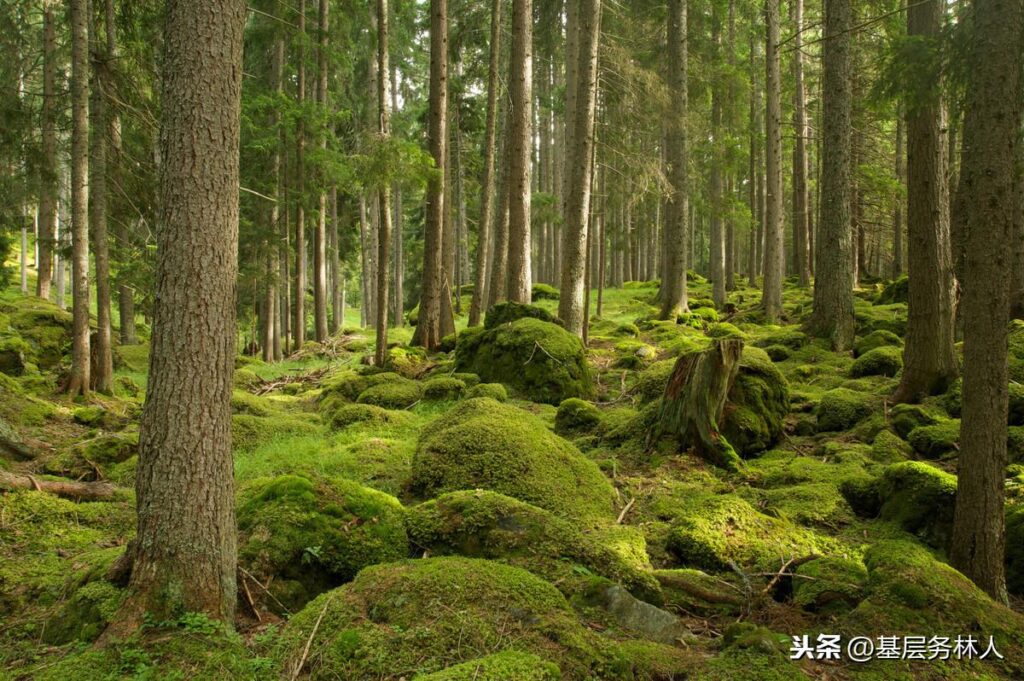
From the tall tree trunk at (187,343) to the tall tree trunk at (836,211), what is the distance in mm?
11183

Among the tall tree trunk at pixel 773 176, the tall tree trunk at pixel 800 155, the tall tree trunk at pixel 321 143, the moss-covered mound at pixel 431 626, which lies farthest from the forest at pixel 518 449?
the tall tree trunk at pixel 800 155

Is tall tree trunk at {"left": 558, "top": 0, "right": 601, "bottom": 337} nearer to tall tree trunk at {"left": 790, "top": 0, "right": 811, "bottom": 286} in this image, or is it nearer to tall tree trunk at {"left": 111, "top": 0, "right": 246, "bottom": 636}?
tall tree trunk at {"left": 790, "top": 0, "right": 811, "bottom": 286}

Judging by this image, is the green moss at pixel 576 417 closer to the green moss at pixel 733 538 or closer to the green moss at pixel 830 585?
the green moss at pixel 733 538

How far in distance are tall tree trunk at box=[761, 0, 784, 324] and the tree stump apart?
9708mm

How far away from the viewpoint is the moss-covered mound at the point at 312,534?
169 inches

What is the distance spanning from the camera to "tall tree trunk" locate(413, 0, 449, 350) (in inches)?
537

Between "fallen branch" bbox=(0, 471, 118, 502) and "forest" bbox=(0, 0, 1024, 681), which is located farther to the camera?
"fallen branch" bbox=(0, 471, 118, 502)

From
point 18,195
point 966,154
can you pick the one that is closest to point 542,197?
point 18,195

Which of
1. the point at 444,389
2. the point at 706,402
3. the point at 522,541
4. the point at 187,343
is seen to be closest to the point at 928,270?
the point at 706,402

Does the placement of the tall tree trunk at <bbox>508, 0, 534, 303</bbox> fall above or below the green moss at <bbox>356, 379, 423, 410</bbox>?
above

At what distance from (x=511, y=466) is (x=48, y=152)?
13.8 metres

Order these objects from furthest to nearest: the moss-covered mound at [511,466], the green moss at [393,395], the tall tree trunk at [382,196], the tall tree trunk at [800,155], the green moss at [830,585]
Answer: the tall tree trunk at [800,155] → the tall tree trunk at [382,196] → the green moss at [393,395] → the moss-covered mound at [511,466] → the green moss at [830,585]

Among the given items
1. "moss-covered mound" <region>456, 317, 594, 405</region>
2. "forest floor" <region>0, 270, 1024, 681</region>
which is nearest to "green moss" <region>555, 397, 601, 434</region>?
"forest floor" <region>0, 270, 1024, 681</region>

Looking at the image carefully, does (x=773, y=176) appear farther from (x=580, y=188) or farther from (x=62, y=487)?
(x=62, y=487)
